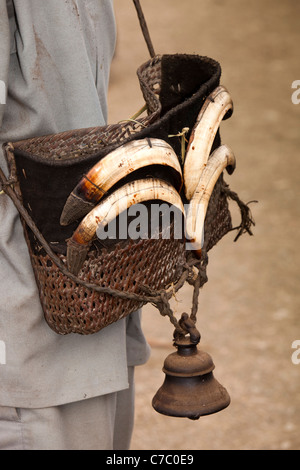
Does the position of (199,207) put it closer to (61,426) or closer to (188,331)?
(188,331)

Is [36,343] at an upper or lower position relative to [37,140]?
lower

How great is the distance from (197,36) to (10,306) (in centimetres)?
675

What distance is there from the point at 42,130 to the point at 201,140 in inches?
11.8

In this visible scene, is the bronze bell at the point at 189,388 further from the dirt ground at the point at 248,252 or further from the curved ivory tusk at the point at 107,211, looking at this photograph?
the dirt ground at the point at 248,252

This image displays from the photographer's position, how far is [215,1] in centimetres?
907

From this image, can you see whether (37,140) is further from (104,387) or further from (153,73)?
(104,387)

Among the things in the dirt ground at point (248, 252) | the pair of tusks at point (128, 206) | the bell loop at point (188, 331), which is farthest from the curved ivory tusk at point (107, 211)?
the dirt ground at point (248, 252)

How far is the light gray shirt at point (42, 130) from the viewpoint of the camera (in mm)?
1452

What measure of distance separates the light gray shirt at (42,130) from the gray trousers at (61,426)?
0.04 metres

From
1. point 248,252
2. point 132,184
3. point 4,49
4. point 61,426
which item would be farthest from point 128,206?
point 248,252

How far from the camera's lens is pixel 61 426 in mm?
1579

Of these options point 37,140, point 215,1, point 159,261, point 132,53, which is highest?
point 215,1

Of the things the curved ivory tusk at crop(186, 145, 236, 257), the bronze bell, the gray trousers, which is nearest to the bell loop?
the bronze bell

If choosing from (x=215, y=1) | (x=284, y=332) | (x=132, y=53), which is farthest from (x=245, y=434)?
(x=215, y=1)
